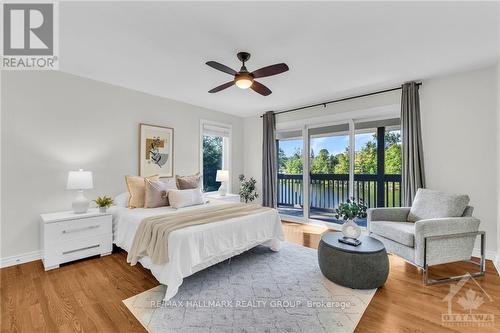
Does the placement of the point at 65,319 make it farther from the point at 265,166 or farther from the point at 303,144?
the point at 303,144

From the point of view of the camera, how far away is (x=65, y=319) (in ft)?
6.22

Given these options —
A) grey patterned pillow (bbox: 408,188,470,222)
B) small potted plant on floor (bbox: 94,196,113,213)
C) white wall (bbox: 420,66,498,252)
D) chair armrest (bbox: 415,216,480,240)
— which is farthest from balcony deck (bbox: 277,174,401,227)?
small potted plant on floor (bbox: 94,196,113,213)

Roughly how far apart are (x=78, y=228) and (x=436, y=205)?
15.4ft

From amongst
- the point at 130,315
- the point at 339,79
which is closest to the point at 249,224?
the point at 130,315

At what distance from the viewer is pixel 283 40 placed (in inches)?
94.3

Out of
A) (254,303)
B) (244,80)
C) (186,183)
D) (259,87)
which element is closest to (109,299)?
(254,303)

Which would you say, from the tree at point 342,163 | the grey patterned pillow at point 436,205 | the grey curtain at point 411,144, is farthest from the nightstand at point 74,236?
the grey curtain at point 411,144

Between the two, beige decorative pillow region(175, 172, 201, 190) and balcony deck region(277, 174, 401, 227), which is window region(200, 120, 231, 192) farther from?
balcony deck region(277, 174, 401, 227)

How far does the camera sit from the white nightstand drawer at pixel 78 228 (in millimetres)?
2771

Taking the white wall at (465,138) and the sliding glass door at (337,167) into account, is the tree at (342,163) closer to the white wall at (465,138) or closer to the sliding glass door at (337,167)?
the sliding glass door at (337,167)

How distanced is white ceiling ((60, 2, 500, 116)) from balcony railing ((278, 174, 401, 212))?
71.6 inches

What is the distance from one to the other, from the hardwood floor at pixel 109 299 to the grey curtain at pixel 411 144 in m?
1.16

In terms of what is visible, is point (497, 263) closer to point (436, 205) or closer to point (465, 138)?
point (436, 205)

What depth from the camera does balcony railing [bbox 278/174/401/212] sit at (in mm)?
4336
